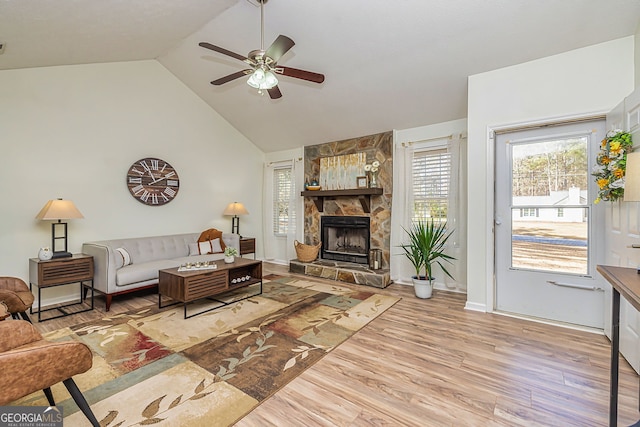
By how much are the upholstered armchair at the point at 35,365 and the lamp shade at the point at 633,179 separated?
301 cm

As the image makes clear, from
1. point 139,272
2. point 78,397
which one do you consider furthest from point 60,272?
point 78,397

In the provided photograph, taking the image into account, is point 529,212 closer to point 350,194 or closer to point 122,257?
point 350,194

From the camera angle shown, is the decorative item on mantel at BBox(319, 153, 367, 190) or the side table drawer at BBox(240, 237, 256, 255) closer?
the decorative item on mantel at BBox(319, 153, 367, 190)

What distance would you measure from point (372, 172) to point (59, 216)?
14.6 feet

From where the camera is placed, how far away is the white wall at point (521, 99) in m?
2.74

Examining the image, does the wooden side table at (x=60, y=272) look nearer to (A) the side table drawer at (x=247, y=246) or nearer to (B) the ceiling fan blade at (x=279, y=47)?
(A) the side table drawer at (x=247, y=246)

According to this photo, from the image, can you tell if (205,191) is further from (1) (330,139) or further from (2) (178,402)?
(2) (178,402)

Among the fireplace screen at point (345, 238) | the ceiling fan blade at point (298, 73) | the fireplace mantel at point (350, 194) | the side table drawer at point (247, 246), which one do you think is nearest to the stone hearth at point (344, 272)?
the fireplace screen at point (345, 238)

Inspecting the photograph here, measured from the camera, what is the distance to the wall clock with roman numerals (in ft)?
14.8

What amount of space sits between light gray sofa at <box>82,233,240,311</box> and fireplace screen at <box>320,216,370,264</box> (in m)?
2.08

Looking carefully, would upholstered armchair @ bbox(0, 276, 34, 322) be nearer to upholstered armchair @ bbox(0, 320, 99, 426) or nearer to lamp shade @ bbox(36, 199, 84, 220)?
lamp shade @ bbox(36, 199, 84, 220)

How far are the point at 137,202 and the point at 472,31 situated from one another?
510cm

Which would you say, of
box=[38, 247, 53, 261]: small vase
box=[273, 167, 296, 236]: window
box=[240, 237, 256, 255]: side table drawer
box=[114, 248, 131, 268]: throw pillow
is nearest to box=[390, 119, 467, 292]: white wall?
box=[273, 167, 296, 236]: window

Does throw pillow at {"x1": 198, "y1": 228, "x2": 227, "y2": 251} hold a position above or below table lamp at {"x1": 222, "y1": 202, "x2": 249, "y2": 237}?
below
